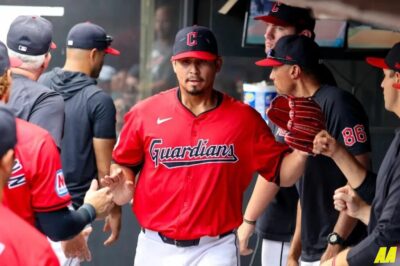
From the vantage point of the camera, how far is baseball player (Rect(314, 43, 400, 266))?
3.34 meters

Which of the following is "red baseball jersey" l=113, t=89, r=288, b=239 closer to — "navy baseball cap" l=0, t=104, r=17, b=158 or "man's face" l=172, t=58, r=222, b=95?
"man's face" l=172, t=58, r=222, b=95

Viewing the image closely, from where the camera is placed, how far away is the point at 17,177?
3.36 metres

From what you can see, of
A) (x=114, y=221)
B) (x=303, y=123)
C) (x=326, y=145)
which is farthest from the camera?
(x=114, y=221)

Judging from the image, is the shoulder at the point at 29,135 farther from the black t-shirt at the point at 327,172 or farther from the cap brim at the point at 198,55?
the black t-shirt at the point at 327,172

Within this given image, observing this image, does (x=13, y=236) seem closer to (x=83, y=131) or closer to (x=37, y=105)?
(x=37, y=105)

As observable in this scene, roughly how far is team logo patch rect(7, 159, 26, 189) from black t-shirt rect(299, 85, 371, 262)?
1676 mm

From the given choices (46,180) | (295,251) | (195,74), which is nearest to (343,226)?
(295,251)

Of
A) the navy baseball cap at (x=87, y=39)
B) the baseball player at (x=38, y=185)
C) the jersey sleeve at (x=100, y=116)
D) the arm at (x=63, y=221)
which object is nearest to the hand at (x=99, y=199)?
the arm at (x=63, y=221)

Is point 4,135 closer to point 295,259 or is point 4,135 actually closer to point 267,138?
point 267,138

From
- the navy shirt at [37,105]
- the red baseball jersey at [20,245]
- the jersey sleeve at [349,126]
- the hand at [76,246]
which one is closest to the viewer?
the red baseball jersey at [20,245]

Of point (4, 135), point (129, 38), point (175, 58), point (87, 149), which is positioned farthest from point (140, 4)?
point (4, 135)

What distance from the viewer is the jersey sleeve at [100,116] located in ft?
17.1

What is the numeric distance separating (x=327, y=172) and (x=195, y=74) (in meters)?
0.82

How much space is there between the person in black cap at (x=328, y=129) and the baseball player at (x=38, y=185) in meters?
1.43
